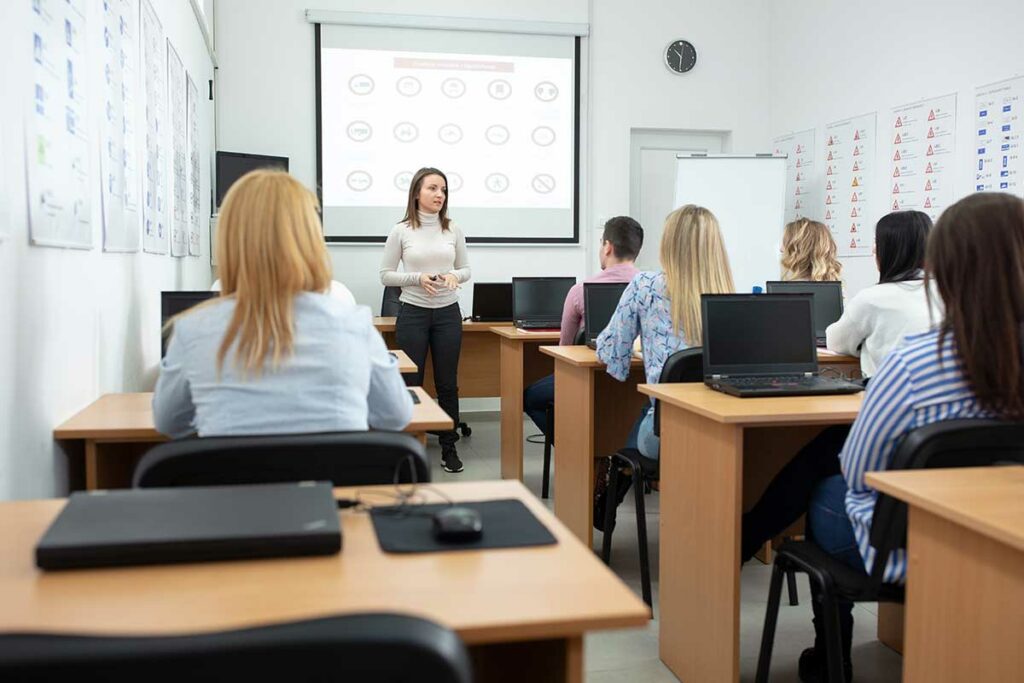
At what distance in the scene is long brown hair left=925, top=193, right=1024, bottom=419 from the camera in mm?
1808

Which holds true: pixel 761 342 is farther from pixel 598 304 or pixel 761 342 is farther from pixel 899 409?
pixel 598 304

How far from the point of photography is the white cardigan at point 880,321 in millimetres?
3182

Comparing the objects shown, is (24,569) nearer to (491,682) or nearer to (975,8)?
(491,682)

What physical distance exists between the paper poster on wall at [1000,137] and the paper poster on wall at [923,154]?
216 mm

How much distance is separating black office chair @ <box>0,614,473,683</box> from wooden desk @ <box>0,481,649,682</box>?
24 centimetres

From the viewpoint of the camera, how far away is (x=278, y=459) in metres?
1.50

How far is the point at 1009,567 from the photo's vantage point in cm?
150

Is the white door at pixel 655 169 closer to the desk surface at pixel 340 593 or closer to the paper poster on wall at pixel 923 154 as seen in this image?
the paper poster on wall at pixel 923 154

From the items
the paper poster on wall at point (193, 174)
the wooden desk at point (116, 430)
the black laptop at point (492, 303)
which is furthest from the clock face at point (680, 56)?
the wooden desk at point (116, 430)

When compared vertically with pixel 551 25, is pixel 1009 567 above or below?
below

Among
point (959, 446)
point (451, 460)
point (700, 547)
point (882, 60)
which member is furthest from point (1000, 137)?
point (959, 446)

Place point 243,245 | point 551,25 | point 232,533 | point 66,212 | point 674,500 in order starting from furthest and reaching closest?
point 551,25, point 674,500, point 66,212, point 243,245, point 232,533

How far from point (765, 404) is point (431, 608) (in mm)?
1601

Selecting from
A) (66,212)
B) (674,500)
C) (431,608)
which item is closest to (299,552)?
(431,608)
